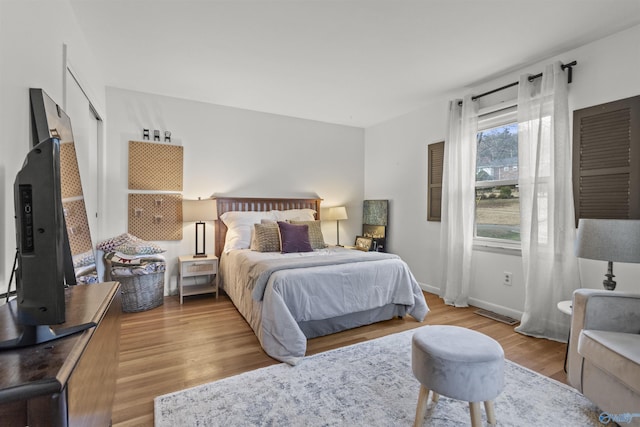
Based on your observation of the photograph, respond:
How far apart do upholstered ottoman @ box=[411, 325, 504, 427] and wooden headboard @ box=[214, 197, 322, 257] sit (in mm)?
3157

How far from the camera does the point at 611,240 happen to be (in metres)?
→ 1.96

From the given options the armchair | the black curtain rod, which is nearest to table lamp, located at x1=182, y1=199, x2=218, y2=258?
the black curtain rod

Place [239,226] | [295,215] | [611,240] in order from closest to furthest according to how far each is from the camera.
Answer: [611,240], [239,226], [295,215]

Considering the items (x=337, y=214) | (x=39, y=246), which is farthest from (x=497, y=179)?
(x=39, y=246)

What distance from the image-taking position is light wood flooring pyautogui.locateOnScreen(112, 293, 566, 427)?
6.34 ft

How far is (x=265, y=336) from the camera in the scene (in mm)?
2385

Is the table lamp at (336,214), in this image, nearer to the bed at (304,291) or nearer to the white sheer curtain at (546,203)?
the bed at (304,291)

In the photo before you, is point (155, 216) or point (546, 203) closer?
point (546, 203)

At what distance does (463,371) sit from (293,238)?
2380 mm

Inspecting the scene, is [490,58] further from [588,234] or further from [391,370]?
[391,370]

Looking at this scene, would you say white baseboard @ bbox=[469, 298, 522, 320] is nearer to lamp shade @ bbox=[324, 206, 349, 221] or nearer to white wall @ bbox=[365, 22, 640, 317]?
white wall @ bbox=[365, 22, 640, 317]

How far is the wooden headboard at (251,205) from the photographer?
409cm

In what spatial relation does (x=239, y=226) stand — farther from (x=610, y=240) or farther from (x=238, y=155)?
(x=610, y=240)

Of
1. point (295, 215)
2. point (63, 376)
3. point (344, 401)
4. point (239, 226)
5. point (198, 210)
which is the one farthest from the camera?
point (295, 215)
